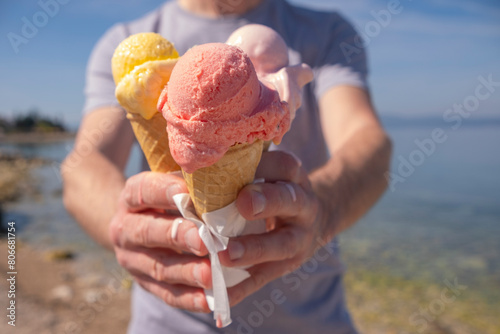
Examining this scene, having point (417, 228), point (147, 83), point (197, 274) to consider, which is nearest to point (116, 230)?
point (197, 274)

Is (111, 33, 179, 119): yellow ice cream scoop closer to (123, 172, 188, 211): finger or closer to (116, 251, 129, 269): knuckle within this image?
(123, 172, 188, 211): finger

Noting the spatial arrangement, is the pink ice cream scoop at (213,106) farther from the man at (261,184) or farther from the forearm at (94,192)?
the forearm at (94,192)

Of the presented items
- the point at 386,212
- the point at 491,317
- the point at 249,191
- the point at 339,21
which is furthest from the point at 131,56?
the point at 386,212

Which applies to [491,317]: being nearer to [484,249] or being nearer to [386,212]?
[484,249]

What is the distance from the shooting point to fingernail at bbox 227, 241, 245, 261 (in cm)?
101

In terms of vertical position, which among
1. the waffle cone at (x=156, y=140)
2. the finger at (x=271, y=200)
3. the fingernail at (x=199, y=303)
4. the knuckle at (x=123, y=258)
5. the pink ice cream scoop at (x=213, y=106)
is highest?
the pink ice cream scoop at (x=213, y=106)

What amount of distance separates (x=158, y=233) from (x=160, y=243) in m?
0.03

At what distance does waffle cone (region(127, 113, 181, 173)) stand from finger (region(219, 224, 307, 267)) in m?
0.30

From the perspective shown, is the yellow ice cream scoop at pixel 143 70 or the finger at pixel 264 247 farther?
the finger at pixel 264 247

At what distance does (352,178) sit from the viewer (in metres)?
1.58

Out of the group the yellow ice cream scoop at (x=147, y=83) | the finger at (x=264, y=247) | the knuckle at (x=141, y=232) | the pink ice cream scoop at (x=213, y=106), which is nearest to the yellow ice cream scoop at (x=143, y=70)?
the yellow ice cream scoop at (x=147, y=83)

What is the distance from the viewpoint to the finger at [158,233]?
39.4 inches

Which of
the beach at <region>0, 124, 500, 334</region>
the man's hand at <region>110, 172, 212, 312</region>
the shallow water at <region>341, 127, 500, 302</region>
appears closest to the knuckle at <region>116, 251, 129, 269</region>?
the man's hand at <region>110, 172, 212, 312</region>

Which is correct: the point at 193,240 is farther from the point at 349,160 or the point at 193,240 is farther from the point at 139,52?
the point at 349,160
